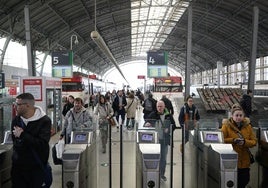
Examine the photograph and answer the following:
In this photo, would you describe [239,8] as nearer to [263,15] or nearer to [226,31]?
[263,15]

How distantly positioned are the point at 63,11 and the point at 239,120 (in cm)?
2355

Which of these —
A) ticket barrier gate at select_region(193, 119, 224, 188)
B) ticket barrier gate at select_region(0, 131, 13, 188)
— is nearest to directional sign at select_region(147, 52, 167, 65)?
ticket barrier gate at select_region(193, 119, 224, 188)

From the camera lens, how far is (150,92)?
22.4 m

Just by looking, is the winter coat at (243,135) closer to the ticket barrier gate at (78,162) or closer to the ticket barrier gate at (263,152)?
the ticket barrier gate at (263,152)

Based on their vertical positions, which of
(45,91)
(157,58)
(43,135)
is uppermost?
(157,58)

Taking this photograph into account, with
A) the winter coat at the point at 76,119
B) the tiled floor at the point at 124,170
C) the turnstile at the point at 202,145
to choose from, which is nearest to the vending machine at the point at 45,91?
the tiled floor at the point at 124,170

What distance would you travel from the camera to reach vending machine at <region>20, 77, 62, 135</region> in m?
12.2

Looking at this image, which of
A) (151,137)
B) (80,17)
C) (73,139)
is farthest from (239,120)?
(80,17)

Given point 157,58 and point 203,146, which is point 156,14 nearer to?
point 157,58

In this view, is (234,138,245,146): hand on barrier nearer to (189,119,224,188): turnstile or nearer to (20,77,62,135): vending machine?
(189,119,224,188): turnstile

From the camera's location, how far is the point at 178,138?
38.7 ft

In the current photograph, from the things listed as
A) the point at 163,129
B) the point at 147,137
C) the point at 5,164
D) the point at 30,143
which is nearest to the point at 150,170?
the point at 147,137

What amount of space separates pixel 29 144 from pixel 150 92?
18.7 m

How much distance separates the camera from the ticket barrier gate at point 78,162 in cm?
419
